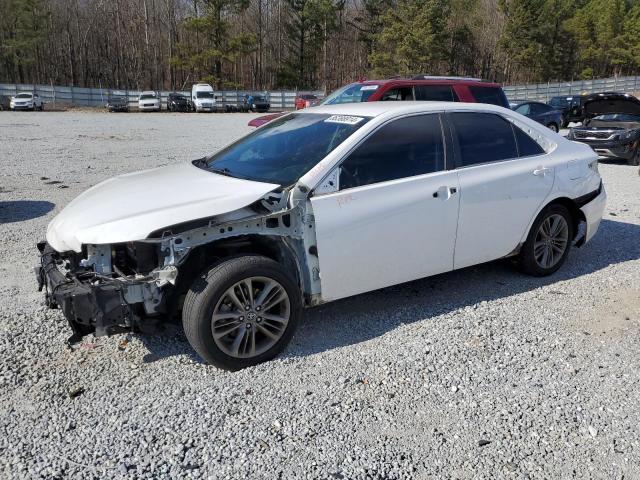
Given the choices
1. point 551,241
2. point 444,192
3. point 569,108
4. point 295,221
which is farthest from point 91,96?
point 295,221

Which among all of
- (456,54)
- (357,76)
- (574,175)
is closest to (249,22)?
(357,76)

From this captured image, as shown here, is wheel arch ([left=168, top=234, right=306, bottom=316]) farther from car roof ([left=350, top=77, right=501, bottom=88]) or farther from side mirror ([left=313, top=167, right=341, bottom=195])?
car roof ([left=350, top=77, right=501, bottom=88])

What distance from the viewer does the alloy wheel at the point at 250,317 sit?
362cm

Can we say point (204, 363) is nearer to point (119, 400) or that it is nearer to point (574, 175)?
point (119, 400)

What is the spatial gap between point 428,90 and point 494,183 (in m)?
6.80

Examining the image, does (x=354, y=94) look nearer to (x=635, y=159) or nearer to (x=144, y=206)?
(x=635, y=159)

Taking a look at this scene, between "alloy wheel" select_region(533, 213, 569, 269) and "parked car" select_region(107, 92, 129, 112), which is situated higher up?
"parked car" select_region(107, 92, 129, 112)

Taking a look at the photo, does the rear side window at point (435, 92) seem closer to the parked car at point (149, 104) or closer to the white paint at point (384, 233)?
the white paint at point (384, 233)

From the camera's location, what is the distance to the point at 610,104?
49.3ft

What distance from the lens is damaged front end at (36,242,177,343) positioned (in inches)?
131

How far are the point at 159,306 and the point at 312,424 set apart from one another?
1227 mm

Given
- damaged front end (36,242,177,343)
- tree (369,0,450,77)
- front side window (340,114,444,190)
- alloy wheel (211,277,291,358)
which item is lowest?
alloy wheel (211,277,291,358)

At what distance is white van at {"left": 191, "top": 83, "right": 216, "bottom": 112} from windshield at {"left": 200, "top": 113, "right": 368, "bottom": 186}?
132 ft

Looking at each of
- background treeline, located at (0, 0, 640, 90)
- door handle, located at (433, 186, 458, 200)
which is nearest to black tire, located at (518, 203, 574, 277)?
door handle, located at (433, 186, 458, 200)
